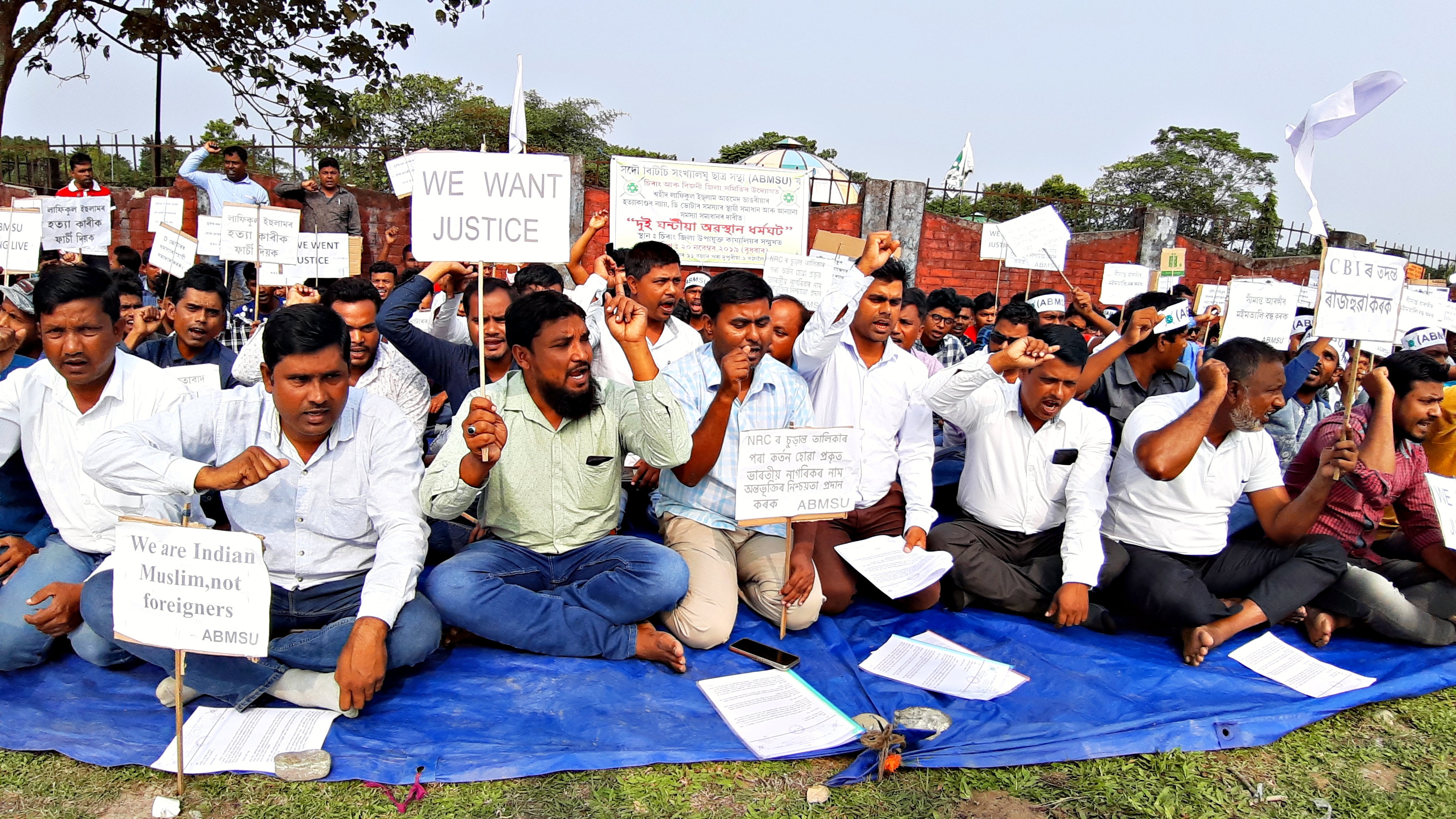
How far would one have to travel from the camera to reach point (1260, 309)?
521 cm

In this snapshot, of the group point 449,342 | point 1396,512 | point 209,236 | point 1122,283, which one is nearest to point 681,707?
point 449,342

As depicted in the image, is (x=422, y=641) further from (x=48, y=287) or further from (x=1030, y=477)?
(x=1030, y=477)

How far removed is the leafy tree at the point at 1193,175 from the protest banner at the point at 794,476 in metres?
28.3

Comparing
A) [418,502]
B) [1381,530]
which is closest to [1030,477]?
[1381,530]

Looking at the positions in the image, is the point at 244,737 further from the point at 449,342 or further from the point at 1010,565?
the point at 1010,565

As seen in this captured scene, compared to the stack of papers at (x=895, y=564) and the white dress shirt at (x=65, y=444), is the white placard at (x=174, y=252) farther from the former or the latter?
the stack of papers at (x=895, y=564)

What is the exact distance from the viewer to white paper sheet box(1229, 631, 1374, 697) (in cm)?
353

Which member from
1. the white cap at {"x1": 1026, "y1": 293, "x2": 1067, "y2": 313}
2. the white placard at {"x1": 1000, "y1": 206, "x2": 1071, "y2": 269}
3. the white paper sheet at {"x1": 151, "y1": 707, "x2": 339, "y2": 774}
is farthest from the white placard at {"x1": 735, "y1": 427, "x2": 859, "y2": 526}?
the white placard at {"x1": 1000, "y1": 206, "x2": 1071, "y2": 269}

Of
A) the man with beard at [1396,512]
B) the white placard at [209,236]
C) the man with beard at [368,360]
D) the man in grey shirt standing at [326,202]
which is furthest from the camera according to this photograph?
the man in grey shirt standing at [326,202]

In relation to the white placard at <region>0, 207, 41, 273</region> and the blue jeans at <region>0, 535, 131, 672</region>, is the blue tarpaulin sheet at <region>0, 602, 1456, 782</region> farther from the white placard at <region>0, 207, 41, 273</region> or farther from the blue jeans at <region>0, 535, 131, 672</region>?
the white placard at <region>0, 207, 41, 273</region>

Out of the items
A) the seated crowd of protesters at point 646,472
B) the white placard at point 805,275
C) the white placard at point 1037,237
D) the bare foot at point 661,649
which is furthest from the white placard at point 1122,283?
the bare foot at point 661,649

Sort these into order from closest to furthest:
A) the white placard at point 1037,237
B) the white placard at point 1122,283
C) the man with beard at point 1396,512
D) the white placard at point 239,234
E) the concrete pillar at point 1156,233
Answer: the man with beard at point 1396,512, the white placard at point 239,234, the white placard at point 1037,237, the white placard at point 1122,283, the concrete pillar at point 1156,233

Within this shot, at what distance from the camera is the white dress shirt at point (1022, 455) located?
13.3ft

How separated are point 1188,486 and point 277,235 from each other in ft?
21.5
